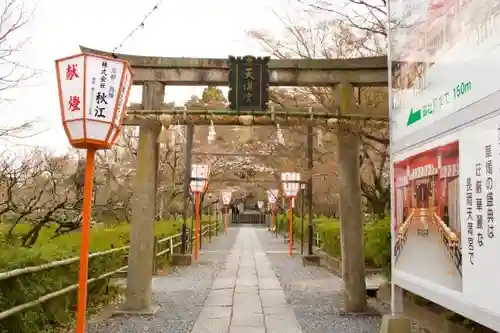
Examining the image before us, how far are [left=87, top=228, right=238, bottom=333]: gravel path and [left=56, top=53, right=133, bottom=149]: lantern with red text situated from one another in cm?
334

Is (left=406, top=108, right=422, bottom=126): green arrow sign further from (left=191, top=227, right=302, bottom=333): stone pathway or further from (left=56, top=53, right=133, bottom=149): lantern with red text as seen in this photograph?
(left=191, top=227, right=302, bottom=333): stone pathway

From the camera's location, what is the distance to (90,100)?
4.76 metres

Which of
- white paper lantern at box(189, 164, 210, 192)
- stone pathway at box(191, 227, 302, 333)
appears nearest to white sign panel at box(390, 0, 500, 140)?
stone pathway at box(191, 227, 302, 333)

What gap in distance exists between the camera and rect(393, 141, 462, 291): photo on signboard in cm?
348

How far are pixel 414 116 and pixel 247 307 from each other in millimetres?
5560

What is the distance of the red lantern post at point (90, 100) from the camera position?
4617 millimetres

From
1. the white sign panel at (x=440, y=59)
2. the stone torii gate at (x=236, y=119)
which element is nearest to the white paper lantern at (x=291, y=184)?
the stone torii gate at (x=236, y=119)

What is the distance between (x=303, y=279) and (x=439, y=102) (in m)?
9.71

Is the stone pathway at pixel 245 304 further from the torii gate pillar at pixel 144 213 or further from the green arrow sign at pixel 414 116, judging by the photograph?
the green arrow sign at pixel 414 116

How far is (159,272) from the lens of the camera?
1376cm

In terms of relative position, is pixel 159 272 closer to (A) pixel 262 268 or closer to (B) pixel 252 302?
(A) pixel 262 268

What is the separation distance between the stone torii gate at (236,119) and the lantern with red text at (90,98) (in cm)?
259

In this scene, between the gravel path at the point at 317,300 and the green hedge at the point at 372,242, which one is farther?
the green hedge at the point at 372,242

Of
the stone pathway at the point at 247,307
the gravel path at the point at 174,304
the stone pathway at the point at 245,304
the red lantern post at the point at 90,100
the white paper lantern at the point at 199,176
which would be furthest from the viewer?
the white paper lantern at the point at 199,176
